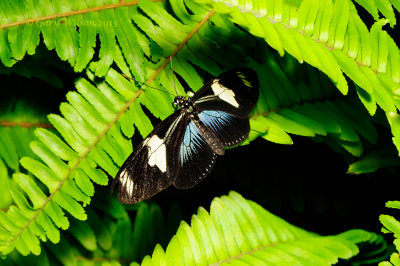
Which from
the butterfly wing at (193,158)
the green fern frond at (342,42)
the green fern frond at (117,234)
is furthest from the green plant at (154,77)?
the green fern frond at (117,234)

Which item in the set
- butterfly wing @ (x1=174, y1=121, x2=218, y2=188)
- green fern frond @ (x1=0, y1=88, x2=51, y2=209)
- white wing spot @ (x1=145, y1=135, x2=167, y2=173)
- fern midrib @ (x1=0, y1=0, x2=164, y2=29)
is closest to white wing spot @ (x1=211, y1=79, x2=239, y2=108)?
butterfly wing @ (x1=174, y1=121, x2=218, y2=188)

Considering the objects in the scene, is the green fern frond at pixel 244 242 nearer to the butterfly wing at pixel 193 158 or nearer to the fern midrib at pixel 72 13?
the butterfly wing at pixel 193 158

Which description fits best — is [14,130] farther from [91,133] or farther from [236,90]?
[236,90]

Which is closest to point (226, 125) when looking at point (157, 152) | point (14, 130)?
point (157, 152)

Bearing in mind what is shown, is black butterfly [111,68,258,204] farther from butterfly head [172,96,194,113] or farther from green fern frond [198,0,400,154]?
green fern frond [198,0,400,154]

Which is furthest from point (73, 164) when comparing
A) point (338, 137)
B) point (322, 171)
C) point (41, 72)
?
point (322, 171)
